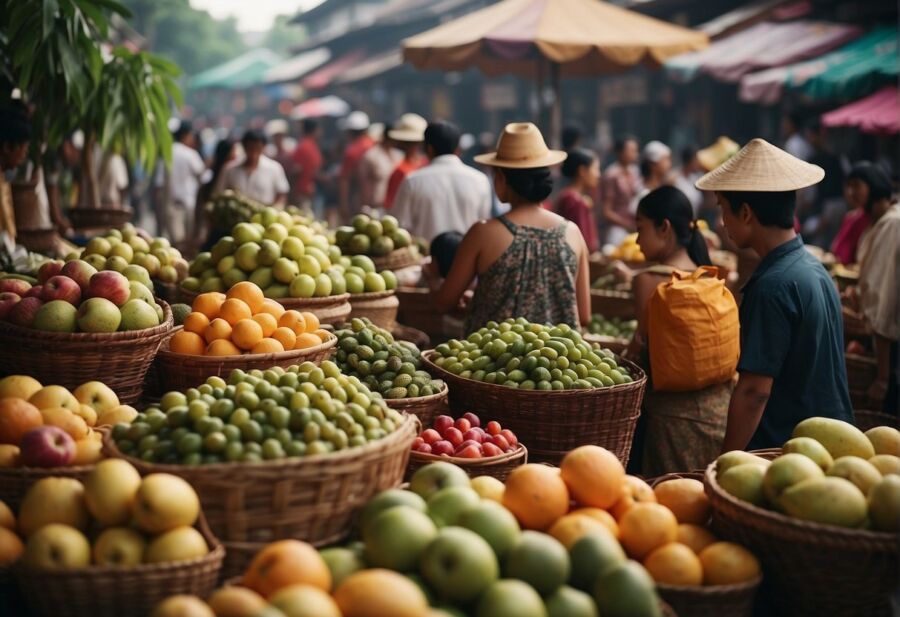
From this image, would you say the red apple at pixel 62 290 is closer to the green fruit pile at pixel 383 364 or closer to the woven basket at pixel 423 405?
the green fruit pile at pixel 383 364

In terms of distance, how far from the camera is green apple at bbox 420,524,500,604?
2.10 metres

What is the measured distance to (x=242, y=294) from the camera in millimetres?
3926

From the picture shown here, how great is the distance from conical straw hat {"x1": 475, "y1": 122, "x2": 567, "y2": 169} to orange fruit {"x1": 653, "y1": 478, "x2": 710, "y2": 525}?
213cm

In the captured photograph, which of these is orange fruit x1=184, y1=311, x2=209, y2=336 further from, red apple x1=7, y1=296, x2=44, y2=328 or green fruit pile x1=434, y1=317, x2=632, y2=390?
green fruit pile x1=434, y1=317, x2=632, y2=390

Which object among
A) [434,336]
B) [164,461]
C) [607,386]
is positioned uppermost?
[164,461]

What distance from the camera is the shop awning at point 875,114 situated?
9.78 metres

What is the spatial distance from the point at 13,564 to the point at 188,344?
134cm

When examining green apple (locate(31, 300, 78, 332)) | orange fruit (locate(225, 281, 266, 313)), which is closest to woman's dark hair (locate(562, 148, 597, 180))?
orange fruit (locate(225, 281, 266, 313))

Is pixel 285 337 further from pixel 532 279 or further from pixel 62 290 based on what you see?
pixel 532 279

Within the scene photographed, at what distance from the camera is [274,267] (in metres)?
4.75

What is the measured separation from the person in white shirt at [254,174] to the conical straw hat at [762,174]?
7.12 meters

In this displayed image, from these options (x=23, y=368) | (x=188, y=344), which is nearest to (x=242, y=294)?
(x=188, y=344)

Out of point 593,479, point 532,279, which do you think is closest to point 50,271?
point 532,279

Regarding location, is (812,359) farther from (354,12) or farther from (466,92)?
(354,12)
